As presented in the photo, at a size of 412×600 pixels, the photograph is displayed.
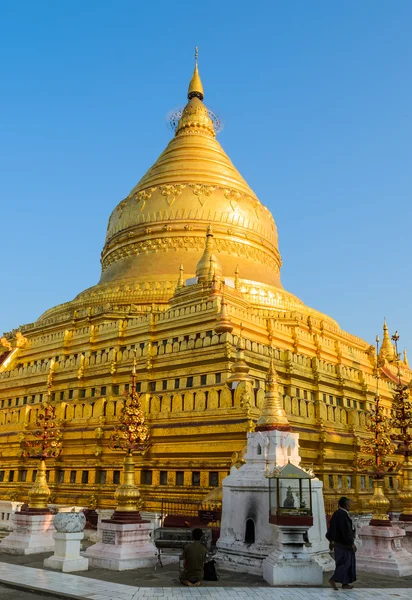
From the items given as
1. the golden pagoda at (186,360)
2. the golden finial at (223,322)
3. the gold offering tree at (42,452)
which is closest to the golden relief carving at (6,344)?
the golden pagoda at (186,360)

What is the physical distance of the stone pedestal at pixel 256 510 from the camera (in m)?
12.3

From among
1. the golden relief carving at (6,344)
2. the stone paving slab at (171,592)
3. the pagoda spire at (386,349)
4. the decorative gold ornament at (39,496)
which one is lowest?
the stone paving slab at (171,592)

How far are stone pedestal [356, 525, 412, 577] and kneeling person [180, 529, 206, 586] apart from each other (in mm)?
4456

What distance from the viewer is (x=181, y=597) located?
9789 millimetres

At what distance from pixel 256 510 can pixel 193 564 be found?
232cm

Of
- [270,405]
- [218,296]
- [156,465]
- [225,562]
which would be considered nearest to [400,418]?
[270,405]

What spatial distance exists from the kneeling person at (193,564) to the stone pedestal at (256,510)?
69.0 inches

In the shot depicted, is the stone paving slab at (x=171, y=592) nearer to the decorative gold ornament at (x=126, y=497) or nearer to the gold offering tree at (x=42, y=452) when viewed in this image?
the decorative gold ornament at (x=126, y=497)

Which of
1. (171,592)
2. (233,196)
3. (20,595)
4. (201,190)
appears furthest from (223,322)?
(233,196)

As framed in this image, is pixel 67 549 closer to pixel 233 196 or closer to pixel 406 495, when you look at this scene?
pixel 406 495

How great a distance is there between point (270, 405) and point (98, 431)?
35.8 feet

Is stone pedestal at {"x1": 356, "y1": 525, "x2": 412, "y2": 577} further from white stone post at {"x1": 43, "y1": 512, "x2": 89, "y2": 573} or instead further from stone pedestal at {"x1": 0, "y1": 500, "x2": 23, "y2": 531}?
stone pedestal at {"x1": 0, "y1": 500, "x2": 23, "y2": 531}

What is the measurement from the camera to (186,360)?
23219 millimetres

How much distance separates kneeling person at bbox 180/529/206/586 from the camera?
424 inches
